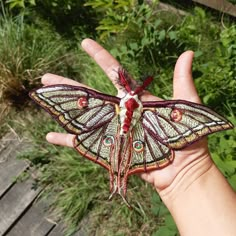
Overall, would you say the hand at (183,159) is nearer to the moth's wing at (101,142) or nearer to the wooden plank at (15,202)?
the moth's wing at (101,142)

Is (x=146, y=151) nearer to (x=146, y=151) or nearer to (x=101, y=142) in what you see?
(x=146, y=151)

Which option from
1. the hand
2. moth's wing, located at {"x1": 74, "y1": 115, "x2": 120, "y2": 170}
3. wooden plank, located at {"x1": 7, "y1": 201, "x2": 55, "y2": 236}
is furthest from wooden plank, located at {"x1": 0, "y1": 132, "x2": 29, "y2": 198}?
moth's wing, located at {"x1": 74, "y1": 115, "x2": 120, "y2": 170}

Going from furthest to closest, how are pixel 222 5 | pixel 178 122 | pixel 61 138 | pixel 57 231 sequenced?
pixel 222 5 < pixel 57 231 < pixel 61 138 < pixel 178 122

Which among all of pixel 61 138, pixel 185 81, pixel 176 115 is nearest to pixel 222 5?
pixel 185 81

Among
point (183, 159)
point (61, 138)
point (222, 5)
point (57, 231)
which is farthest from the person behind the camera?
point (222, 5)

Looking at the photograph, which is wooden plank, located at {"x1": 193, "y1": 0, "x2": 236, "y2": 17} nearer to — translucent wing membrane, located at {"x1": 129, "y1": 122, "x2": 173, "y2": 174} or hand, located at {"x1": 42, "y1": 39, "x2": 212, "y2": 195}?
hand, located at {"x1": 42, "y1": 39, "x2": 212, "y2": 195}

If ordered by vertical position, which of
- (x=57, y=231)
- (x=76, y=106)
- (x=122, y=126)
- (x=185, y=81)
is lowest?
(x=57, y=231)

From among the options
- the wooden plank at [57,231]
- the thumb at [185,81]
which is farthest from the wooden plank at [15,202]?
the thumb at [185,81]
